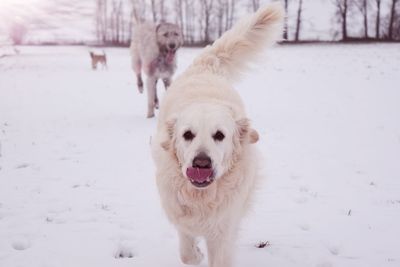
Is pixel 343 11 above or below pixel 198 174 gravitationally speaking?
above

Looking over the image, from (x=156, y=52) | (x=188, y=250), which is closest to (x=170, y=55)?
(x=156, y=52)

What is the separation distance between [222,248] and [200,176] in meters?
0.67

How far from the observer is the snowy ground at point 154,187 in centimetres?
337

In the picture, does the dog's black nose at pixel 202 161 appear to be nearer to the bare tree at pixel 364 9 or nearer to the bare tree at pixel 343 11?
the bare tree at pixel 343 11

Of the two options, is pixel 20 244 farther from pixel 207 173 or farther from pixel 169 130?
pixel 207 173

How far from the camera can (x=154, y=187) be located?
15.6ft

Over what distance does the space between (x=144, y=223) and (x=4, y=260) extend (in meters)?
1.20

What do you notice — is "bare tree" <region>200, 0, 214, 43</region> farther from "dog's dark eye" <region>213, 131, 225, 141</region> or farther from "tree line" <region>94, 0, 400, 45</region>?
"dog's dark eye" <region>213, 131, 225, 141</region>

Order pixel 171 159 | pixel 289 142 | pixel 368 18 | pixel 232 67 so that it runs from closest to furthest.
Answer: pixel 171 159, pixel 232 67, pixel 289 142, pixel 368 18

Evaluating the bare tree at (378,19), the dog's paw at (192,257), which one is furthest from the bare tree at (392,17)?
the dog's paw at (192,257)

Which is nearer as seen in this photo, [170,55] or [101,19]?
[170,55]

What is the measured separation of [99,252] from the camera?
10.9ft

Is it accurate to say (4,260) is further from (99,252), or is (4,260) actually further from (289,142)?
(289,142)

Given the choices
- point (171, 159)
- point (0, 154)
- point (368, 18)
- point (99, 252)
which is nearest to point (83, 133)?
point (0, 154)
